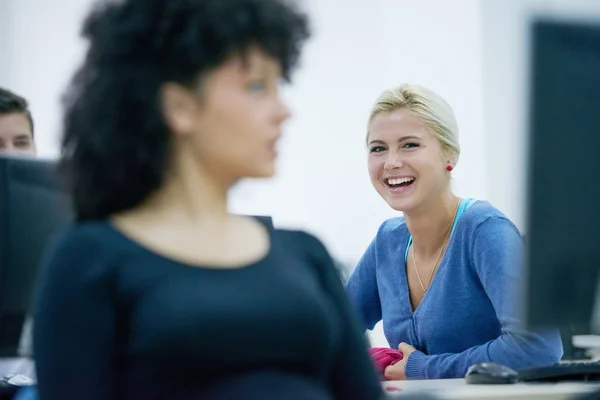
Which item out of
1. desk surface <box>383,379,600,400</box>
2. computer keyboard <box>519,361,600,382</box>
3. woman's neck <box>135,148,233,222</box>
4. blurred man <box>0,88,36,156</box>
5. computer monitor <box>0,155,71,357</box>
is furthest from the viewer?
blurred man <box>0,88,36,156</box>

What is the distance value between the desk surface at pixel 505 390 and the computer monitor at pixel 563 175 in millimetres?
324

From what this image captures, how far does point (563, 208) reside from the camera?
824 millimetres

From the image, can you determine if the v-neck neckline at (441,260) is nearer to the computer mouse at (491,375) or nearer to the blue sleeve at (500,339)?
the blue sleeve at (500,339)

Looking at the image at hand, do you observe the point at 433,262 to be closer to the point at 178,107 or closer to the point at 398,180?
the point at 398,180

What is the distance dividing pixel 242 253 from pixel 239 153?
0.11 m

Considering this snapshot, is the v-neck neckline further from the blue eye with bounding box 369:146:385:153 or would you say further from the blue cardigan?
the blue eye with bounding box 369:146:385:153

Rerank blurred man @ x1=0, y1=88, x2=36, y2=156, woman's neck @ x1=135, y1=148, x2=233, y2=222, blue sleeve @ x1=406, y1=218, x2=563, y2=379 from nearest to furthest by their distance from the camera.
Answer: woman's neck @ x1=135, y1=148, x2=233, y2=222, blue sleeve @ x1=406, y1=218, x2=563, y2=379, blurred man @ x1=0, y1=88, x2=36, y2=156

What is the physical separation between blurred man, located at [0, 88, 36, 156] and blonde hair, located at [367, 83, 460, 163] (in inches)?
34.3

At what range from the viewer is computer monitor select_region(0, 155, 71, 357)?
1.05 meters

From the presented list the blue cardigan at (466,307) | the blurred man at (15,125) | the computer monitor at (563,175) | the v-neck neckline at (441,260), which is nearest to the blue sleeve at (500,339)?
the blue cardigan at (466,307)

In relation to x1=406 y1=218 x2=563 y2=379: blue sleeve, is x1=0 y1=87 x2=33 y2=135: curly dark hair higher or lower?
higher

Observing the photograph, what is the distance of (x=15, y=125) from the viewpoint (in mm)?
2064

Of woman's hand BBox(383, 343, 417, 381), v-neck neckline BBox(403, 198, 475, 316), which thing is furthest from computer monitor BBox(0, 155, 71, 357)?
v-neck neckline BBox(403, 198, 475, 316)

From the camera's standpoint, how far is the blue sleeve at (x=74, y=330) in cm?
78
